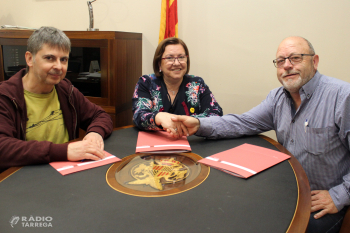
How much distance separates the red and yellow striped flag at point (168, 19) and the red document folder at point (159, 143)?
1.47 metres

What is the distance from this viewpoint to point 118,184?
0.99 metres

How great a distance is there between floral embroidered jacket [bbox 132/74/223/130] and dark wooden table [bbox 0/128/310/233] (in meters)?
0.89

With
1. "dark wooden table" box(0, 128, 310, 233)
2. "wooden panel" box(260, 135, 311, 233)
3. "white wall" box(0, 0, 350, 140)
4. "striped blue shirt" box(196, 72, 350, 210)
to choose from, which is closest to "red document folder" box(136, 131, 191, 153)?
"striped blue shirt" box(196, 72, 350, 210)

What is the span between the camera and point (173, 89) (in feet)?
6.79

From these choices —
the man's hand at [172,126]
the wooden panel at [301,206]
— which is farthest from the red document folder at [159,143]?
the wooden panel at [301,206]

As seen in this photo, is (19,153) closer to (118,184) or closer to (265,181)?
(118,184)

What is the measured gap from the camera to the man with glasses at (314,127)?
1235 mm

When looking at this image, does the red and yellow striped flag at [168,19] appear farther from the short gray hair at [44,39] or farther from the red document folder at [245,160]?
the red document folder at [245,160]

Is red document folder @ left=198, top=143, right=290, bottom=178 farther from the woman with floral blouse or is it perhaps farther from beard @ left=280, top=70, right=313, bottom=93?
the woman with floral blouse

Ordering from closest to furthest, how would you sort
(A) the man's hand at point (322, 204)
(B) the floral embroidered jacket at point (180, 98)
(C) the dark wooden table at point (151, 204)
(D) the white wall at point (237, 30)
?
1. (C) the dark wooden table at point (151, 204)
2. (A) the man's hand at point (322, 204)
3. (B) the floral embroidered jacket at point (180, 98)
4. (D) the white wall at point (237, 30)

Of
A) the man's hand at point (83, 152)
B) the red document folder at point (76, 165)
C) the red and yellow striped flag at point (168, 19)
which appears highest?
the red and yellow striped flag at point (168, 19)

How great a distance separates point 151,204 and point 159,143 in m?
0.60

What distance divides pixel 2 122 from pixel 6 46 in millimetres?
2131

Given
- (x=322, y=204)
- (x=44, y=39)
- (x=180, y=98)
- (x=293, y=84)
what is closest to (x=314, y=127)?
(x=293, y=84)
